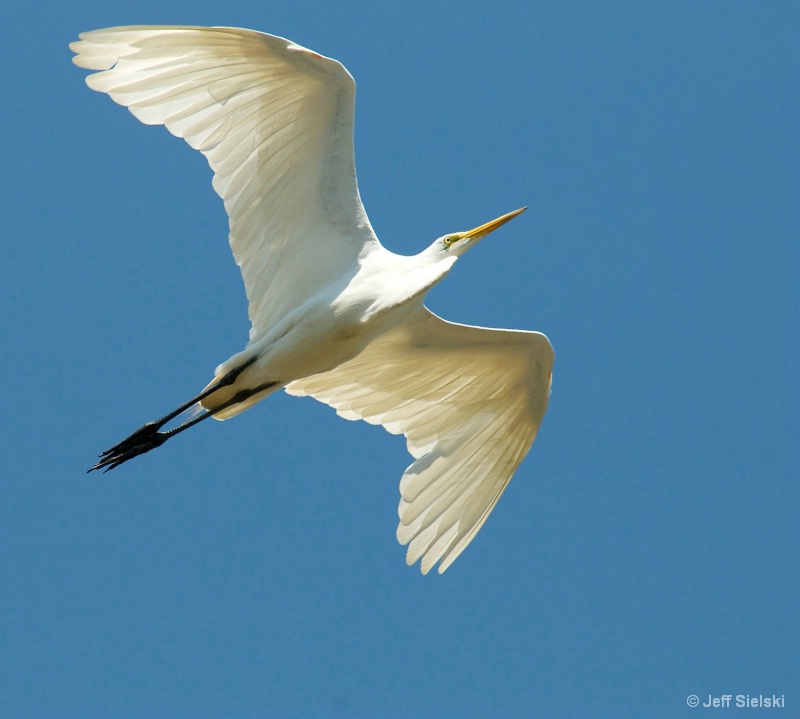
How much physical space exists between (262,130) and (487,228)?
81.9 inches

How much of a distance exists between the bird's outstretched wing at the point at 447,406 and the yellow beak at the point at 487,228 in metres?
0.77

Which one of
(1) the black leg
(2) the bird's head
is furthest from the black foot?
(2) the bird's head

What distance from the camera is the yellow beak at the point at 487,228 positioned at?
40.4 ft

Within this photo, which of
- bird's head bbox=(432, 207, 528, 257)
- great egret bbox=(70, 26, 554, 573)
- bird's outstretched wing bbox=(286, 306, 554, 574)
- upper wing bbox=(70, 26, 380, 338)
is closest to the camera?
upper wing bbox=(70, 26, 380, 338)

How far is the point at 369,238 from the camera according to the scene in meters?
12.1

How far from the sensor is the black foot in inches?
491

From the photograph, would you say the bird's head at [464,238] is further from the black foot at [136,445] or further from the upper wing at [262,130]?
the black foot at [136,445]

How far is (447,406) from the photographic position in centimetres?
1339

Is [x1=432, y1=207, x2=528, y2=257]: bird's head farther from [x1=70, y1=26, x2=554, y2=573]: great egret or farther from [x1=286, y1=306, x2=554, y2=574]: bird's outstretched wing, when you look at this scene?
[x1=286, y1=306, x2=554, y2=574]: bird's outstretched wing

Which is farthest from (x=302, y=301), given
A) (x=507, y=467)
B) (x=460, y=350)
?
(x=507, y=467)

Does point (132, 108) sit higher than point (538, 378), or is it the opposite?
point (132, 108)

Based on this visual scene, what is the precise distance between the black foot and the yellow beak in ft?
10.0

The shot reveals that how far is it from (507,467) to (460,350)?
46.1 inches

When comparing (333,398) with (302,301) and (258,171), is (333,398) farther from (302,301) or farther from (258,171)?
(258,171)
